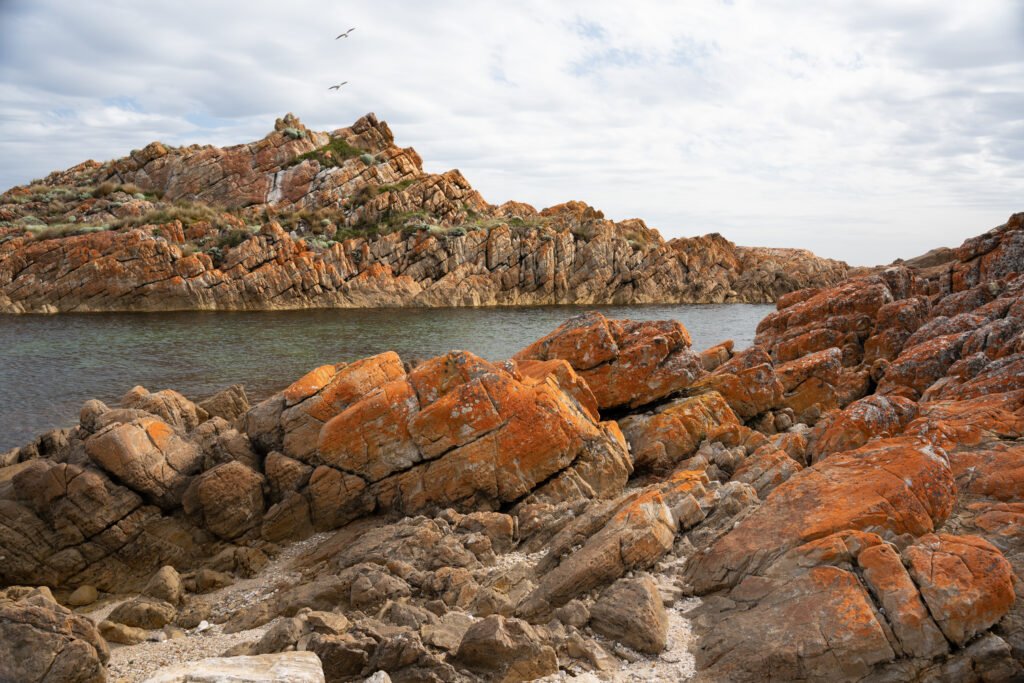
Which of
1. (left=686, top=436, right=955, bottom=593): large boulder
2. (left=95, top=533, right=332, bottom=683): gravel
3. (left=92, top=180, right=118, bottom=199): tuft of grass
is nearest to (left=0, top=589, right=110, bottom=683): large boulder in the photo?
(left=95, top=533, right=332, bottom=683): gravel

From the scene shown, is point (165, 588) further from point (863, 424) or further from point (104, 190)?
point (104, 190)

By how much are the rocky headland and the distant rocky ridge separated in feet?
175

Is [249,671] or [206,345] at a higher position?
[206,345]

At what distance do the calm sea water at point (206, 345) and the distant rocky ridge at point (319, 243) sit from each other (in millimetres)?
5247

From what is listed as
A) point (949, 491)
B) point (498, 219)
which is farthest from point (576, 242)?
point (949, 491)

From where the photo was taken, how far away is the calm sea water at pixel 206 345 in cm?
3198

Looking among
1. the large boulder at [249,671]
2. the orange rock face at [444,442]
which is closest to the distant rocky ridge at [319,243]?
the orange rock face at [444,442]

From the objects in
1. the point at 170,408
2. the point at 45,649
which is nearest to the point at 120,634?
the point at 45,649

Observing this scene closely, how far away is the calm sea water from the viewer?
31984 mm

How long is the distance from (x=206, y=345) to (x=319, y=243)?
37580mm

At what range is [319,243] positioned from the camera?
81.6 meters

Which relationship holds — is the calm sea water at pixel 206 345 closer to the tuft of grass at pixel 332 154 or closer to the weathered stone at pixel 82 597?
the weathered stone at pixel 82 597

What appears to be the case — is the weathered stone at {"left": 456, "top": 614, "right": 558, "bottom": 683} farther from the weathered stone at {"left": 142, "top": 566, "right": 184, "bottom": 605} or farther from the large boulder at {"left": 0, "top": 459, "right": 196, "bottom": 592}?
the large boulder at {"left": 0, "top": 459, "right": 196, "bottom": 592}

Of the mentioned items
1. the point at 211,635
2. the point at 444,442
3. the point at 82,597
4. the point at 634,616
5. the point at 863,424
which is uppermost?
the point at 863,424
